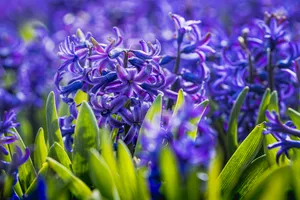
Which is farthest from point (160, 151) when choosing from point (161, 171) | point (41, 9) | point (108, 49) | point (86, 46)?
point (41, 9)

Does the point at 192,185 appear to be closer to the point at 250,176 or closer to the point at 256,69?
the point at 250,176

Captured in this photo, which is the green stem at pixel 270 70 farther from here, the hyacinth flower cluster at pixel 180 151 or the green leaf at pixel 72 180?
the green leaf at pixel 72 180

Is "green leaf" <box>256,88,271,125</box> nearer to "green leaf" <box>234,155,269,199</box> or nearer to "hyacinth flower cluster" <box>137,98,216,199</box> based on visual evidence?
"green leaf" <box>234,155,269,199</box>

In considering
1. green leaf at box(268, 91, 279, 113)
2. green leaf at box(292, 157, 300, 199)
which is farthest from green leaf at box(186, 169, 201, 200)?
green leaf at box(268, 91, 279, 113)

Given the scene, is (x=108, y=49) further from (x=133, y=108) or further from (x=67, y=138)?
(x=67, y=138)

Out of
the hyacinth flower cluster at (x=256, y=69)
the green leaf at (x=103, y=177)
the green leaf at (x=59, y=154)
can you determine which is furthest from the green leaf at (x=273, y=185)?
the hyacinth flower cluster at (x=256, y=69)

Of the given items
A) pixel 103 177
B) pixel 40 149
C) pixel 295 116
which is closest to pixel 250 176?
pixel 295 116
